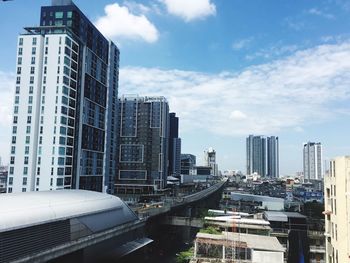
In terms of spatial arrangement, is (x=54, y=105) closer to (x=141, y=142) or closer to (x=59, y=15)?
(x=59, y=15)

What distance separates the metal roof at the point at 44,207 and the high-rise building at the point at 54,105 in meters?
28.8

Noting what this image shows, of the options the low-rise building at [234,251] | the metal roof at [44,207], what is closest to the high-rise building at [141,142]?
the metal roof at [44,207]

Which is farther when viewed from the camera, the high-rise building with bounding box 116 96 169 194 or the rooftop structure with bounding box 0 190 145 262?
the high-rise building with bounding box 116 96 169 194

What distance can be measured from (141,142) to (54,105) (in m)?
97.1

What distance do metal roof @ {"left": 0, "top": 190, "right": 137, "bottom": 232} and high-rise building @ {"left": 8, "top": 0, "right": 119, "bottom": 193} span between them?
2882 centimetres

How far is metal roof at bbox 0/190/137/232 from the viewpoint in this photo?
138 ft

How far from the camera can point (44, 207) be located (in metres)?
48.4

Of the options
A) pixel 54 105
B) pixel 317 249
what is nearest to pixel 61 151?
pixel 54 105

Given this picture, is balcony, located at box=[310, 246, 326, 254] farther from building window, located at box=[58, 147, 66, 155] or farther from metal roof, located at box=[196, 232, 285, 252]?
building window, located at box=[58, 147, 66, 155]

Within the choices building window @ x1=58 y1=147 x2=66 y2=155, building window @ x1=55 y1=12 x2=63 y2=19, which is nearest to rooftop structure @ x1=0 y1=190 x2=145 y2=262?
building window @ x1=58 y1=147 x2=66 y2=155

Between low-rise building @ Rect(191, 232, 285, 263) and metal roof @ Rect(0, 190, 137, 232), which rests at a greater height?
metal roof @ Rect(0, 190, 137, 232)

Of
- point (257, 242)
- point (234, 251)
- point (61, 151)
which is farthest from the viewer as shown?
point (61, 151)

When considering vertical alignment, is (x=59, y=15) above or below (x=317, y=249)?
above

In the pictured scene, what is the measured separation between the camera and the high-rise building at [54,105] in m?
89.0
